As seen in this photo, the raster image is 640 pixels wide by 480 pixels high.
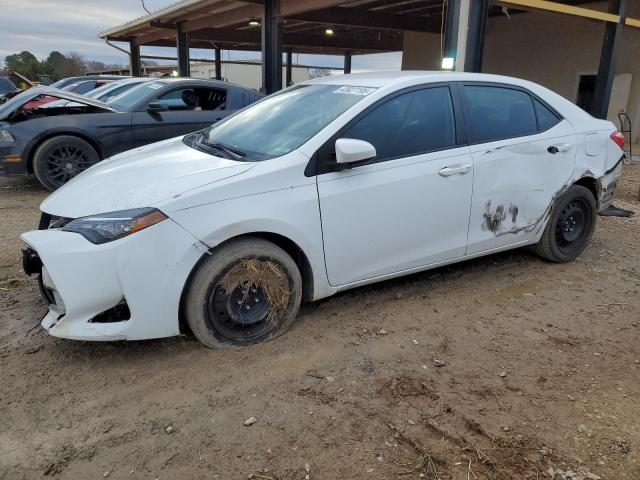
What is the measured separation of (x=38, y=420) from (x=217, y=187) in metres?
1.48

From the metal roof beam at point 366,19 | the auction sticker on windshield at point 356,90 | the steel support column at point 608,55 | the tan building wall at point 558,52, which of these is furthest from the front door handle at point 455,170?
the tan building wall at point 558,52

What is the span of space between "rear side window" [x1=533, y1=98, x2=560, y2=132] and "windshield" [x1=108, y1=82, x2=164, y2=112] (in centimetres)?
548

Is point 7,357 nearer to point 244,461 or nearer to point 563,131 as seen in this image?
point 244,461

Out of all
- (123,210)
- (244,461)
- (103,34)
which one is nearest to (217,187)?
(123,210)

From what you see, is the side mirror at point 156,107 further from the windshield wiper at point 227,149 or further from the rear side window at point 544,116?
the rear side window at point 544,116

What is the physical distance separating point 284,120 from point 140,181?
3.75 ft

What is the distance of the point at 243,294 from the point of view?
10.3 feet

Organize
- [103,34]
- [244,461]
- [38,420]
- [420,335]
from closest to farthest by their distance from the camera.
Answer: [244,461] < [38,420] < [420,335] < [103,34]

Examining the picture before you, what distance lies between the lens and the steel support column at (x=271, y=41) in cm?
1244

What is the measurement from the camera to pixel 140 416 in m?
2.60

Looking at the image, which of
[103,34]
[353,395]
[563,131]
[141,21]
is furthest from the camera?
[103,34]

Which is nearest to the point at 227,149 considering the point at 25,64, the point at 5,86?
the point at 5,86

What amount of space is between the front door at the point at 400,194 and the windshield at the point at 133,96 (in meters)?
5.12

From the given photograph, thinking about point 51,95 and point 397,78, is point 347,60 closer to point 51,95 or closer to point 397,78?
point 51,95
